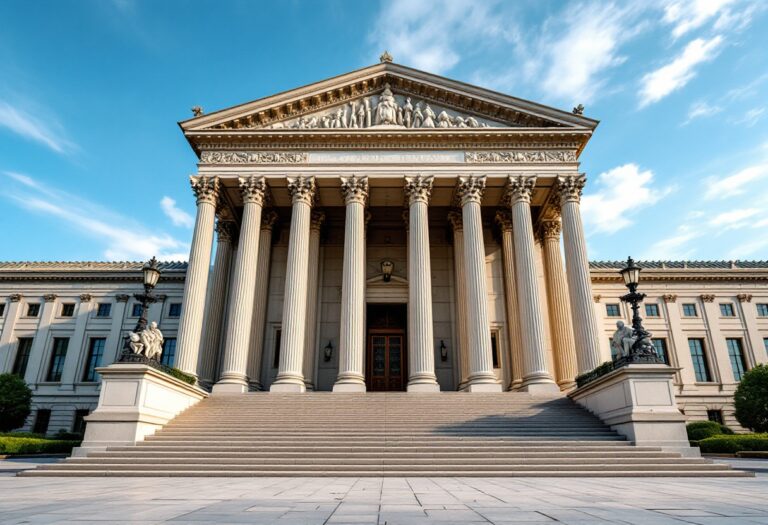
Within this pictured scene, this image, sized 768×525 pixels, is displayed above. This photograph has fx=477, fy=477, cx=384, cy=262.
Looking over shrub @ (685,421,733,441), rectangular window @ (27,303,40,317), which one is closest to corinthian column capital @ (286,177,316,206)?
shrub @ (685,421,733,441)

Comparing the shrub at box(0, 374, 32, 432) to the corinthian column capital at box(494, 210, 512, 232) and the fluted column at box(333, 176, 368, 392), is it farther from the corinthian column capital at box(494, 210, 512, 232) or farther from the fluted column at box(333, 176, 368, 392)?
the corinthian column capital at box(494, 210, 512, 232)

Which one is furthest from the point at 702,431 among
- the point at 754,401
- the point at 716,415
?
the point at 716,415

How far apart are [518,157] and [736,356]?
30539mm

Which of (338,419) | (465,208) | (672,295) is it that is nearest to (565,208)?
(465,208)

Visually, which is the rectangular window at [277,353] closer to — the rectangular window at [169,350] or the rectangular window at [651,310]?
the rectangular window at [169,350]

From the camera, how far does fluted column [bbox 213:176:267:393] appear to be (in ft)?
76.5

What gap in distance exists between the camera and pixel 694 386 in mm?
39875

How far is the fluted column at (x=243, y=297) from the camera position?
23.3 m

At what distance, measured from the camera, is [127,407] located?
16.4 metres

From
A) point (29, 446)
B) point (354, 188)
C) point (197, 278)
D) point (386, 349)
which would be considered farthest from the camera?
point (386, 349)

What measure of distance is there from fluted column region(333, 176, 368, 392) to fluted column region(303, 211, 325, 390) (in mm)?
3612

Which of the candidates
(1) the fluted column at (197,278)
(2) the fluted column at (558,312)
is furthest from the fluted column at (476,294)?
(1) the fluted column at (197,278)

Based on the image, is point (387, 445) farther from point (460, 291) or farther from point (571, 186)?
point (571, 186)

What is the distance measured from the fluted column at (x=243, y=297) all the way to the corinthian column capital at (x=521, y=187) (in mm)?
13920
